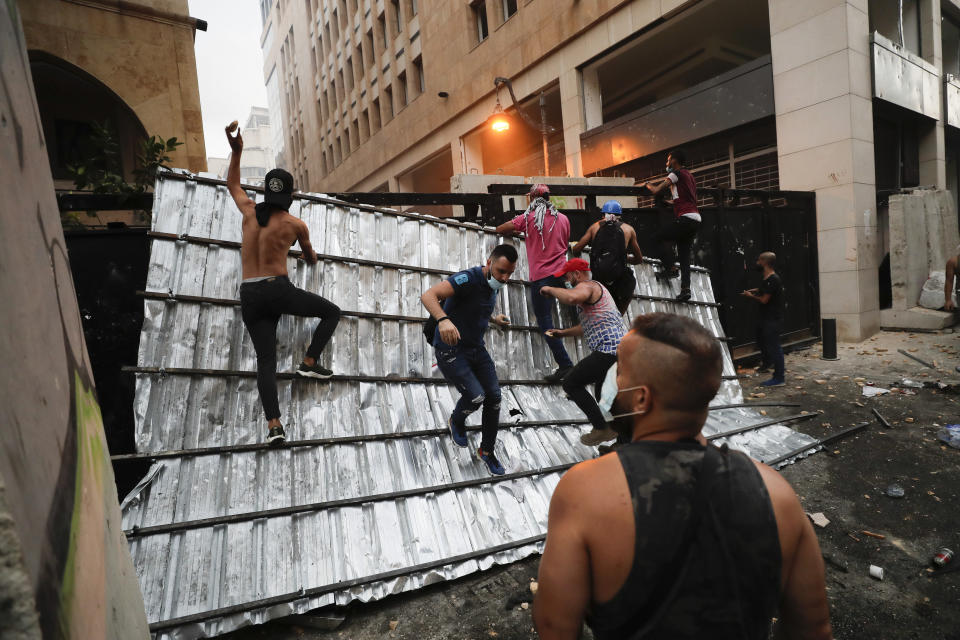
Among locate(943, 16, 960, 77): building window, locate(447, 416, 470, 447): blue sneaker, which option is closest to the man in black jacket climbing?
locate(447, 416, 470, 447): blue sneaker

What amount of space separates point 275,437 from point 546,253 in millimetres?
3965

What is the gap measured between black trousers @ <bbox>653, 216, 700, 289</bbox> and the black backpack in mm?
1691

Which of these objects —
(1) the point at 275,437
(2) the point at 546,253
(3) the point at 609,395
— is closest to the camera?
(3) the point at 609,395

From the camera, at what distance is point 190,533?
360 cm

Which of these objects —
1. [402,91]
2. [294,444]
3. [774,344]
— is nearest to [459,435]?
[294,444]

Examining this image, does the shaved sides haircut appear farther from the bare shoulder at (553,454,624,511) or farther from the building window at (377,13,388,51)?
the building window at (377,13,388,51)

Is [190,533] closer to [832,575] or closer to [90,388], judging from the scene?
[90,388]

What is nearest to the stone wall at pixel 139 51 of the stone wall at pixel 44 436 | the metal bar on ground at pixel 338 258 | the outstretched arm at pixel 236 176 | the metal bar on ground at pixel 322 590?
the metal bar on ground at pixel 338 258

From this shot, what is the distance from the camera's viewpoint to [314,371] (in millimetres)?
4879

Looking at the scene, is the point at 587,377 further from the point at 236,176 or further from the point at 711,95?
the point at 711,95

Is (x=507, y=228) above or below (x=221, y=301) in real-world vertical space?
above

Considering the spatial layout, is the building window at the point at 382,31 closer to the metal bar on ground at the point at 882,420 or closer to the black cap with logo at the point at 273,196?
the black cap with logo at the point at 273,196

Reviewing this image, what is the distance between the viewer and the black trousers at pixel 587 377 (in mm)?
5012

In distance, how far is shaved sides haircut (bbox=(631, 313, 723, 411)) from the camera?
1574mm
